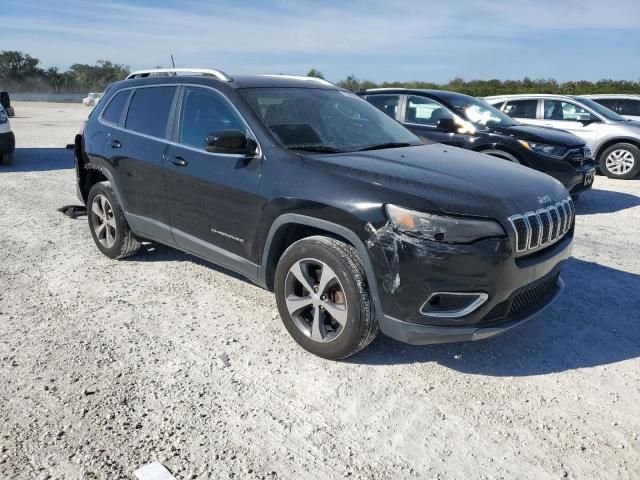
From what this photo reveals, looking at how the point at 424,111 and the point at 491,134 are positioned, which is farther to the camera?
the point at 424,111

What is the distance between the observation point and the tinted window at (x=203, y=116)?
13.1 ft

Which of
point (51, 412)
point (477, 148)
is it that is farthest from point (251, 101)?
point (477, 148)

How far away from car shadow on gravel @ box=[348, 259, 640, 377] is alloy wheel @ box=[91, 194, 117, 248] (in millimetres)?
2874

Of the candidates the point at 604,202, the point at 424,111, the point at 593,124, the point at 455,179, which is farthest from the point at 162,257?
the point at 593,124

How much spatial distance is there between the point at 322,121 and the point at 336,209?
A: 1185 mm

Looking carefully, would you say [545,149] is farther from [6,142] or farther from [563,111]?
[6,142]

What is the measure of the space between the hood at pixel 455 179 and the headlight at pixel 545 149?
164 inches

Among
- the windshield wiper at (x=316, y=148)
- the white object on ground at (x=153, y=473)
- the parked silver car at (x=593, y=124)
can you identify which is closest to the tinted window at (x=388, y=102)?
the parked silver car at (x=593, y=124)

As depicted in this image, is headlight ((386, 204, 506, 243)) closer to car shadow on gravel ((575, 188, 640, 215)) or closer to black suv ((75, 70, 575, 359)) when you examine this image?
black suv ((75, 70, 575, 359))

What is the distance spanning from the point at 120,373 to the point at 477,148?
616 cm

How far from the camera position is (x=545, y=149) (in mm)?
7781

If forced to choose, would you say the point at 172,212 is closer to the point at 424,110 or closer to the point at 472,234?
the point at 472,234

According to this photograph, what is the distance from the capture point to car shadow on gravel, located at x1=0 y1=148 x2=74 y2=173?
36.6ft

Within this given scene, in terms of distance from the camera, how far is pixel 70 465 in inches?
97.2
